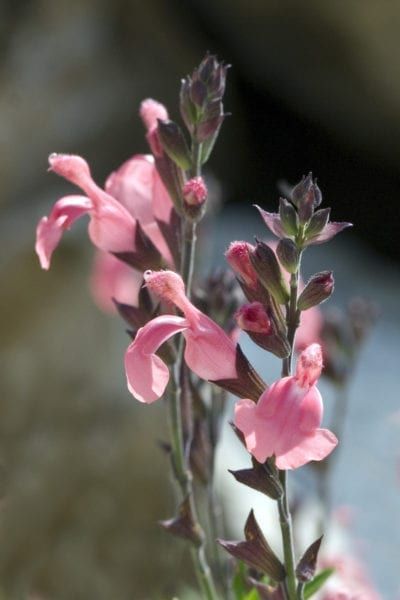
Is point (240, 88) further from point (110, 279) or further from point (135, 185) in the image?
point (135, 185)

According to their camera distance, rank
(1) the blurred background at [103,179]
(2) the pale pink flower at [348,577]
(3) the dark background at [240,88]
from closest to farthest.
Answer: (2) the pale pink flower at [348,577]
(1) the blurred background at [103,179]
(3) the dark background at [240,88]

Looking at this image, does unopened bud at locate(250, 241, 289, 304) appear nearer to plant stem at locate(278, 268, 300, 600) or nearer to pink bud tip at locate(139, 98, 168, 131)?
plant stem at locate(278, 268, 300, 600)

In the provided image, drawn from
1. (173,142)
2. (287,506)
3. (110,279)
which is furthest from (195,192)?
(110,279)

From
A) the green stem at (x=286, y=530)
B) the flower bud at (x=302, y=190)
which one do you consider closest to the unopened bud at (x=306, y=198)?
the flower bud at (x=302, y=190)

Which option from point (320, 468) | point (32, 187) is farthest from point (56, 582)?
point (32, 187)

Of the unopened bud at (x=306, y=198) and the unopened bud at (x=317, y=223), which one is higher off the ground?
the unopened bud at (x=306, y=198)

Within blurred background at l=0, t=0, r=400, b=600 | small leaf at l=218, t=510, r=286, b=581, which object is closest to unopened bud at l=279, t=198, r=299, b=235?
small leaf at l=218, t=510, r=286, b=581

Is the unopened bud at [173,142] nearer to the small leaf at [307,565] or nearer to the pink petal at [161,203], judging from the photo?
the pink petal at [161,203]

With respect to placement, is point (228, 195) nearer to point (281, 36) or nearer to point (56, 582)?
point (281, 36)
